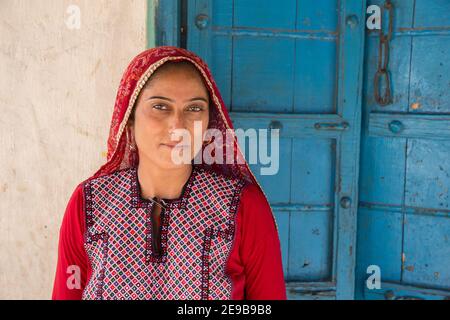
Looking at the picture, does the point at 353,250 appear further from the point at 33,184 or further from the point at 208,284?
the point at 33,184

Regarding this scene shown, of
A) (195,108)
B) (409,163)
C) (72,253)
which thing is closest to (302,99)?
(409,163)

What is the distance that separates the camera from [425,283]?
2.77 m

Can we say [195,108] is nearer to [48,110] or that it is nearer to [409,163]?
[48,110]

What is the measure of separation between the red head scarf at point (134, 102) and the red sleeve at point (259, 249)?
11 cm

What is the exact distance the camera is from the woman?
177cm

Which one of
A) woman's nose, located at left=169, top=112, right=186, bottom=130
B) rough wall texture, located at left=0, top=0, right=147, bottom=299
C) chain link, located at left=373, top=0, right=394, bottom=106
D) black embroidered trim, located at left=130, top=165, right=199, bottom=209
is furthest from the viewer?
chain link, located at left=373, top=0, right=394, bottom=106

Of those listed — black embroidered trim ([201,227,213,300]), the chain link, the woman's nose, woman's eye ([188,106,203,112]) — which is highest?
the chain link

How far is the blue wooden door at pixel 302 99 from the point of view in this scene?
8.39ft

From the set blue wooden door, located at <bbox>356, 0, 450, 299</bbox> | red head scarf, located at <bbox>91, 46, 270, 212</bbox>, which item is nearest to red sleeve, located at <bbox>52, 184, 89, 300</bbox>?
red head scarf, located at <bbox>91, 46, 270, 212</bbox>

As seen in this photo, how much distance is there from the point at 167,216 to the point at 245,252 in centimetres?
26

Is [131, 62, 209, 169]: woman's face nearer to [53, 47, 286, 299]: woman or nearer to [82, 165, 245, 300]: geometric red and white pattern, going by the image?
[53, 47, 286, 299]: woman

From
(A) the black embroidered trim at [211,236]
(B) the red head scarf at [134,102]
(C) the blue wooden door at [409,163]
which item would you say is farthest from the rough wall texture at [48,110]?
(C) the blue wooden door at [409,163]

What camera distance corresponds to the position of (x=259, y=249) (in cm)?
183

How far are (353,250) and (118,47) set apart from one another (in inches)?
53.7
